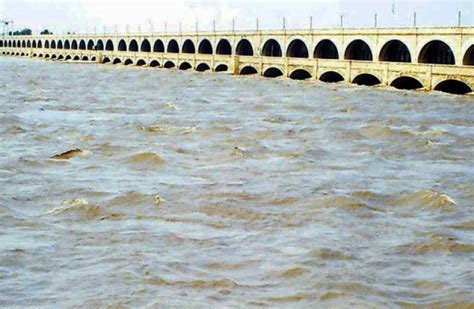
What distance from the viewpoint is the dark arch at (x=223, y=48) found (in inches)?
3693

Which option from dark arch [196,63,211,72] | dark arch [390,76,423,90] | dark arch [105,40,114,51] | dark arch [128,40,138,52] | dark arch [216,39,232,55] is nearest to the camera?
dark arch [390,76,423,90]

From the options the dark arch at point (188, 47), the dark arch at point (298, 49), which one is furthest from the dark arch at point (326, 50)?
the dark arch at point (188, 47)

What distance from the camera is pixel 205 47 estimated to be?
101 m

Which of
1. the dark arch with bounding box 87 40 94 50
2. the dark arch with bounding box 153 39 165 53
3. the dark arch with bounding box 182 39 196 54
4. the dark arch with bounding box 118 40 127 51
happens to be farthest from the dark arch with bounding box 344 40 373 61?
the dark arch with bounding box 87 40 94 50

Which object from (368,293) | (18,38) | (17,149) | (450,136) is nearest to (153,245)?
(368,293)

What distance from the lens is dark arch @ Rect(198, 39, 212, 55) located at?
9867 centimetres

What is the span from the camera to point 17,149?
23953 millimetres

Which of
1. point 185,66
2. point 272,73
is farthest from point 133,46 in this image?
point 272,73

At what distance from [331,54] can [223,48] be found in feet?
64.0

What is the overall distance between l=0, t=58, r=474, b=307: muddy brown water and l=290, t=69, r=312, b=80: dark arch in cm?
3943

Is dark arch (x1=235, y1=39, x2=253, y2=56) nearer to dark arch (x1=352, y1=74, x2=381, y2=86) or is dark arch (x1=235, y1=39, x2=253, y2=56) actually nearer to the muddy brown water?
dark arch (x1=352, y1=74, x2=381, y2=86)

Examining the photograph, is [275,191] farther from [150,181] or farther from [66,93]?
[66,93]

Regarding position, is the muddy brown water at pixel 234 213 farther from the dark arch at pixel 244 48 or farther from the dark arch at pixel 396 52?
the dark arch at pixel 244 48

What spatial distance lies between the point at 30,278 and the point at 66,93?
40.2 meters
